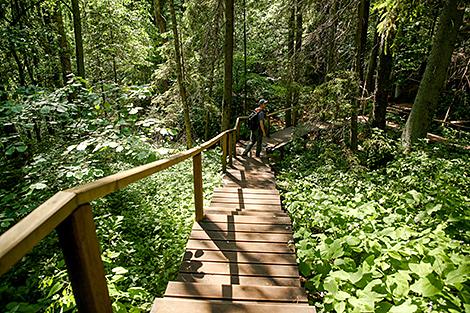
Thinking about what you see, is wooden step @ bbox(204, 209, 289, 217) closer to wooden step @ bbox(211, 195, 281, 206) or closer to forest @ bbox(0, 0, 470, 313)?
forest @ bbox(0, 0, 470, 313)

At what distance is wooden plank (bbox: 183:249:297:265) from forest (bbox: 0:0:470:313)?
215 mm

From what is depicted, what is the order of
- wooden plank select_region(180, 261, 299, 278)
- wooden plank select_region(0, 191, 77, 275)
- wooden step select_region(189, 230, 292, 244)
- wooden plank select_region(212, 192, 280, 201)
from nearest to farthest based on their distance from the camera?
1. wooden plank select_region(0, 191, 77, 275)
2. wooden plank select_region(180, 261, 299, 278)
3. wooden step select_region(189, 230, 292, 244)
4. wooden plank select_region(212, 192, 280, 201)

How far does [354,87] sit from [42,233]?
7.70 meters

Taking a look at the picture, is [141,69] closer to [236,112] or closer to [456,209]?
[236,112]

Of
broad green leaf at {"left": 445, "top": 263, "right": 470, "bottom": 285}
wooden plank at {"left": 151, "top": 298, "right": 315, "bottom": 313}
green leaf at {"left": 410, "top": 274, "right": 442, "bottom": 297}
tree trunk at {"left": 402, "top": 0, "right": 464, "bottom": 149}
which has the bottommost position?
wooden plank at {"left": 151, "top": 298, "right": 315, "bottom": 313}

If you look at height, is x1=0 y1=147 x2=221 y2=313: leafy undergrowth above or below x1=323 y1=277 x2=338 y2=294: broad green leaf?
below

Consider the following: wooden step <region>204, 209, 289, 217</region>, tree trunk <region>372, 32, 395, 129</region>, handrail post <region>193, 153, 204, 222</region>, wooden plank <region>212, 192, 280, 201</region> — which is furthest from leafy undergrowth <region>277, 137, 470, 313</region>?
tree trunk <region>372, 32, 395, 129</region>

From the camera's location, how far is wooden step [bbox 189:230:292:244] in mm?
3668

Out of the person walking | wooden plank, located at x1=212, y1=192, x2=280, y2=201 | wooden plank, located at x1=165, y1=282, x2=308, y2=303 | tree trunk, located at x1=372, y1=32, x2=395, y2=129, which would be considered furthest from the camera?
the person walking

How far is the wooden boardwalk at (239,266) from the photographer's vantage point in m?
2.32

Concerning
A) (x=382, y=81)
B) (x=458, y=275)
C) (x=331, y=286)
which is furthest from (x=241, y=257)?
(x=382, y=81)

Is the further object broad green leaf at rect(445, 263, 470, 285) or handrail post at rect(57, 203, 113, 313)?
broad green leaf at rect(445, 263, 470, 285)

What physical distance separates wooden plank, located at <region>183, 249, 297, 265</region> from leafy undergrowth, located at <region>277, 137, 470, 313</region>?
191 mm

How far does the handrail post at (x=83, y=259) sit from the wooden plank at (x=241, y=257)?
6.32ft
